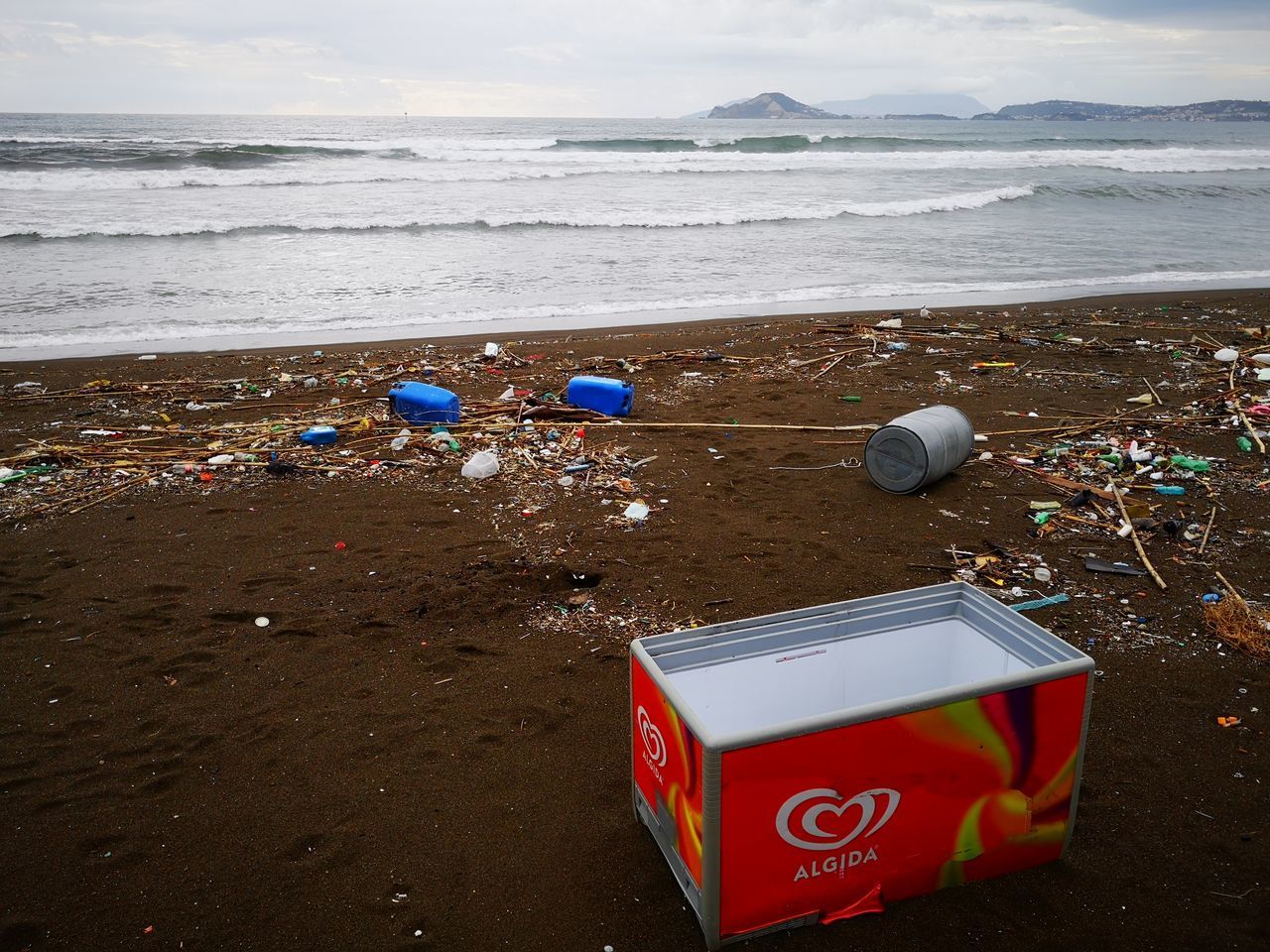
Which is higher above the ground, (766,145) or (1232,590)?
(766,145)

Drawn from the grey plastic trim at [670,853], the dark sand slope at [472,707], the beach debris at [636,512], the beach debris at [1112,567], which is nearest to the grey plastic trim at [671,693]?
the grey plastic trim at [670,853]

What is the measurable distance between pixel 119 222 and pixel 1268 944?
21314mm

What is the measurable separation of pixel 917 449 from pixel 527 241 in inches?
527

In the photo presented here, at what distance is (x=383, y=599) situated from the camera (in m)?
4.35

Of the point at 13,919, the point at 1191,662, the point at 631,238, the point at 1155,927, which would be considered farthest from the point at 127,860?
the point at 631,238

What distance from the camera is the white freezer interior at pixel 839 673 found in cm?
249

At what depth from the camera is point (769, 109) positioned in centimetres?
12250

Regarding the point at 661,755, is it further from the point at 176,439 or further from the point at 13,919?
the point at 176,439

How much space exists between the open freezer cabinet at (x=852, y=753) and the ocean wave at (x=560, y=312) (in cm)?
894

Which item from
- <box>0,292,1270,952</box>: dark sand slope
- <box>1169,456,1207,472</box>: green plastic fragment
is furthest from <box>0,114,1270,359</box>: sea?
<box>1169,456,1207,472</box>: green plastic fragment

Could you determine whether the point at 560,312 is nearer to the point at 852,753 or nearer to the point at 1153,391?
the point at 1153,391

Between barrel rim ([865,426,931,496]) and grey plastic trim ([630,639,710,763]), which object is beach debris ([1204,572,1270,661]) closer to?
barrel rim ([865,426,931,496])

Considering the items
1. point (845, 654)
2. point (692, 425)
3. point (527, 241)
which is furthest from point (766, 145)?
point (845, 654)

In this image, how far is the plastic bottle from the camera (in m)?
5.88
